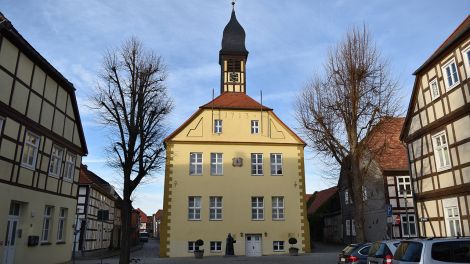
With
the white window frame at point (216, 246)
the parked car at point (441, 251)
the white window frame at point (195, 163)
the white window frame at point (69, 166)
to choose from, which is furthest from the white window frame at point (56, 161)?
the parked car at point (441, 251)

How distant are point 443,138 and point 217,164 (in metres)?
17.1

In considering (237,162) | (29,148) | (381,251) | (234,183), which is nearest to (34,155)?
(29,148)

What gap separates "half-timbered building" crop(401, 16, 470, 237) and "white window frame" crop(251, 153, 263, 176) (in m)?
12.4

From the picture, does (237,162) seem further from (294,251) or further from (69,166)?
(69,166)

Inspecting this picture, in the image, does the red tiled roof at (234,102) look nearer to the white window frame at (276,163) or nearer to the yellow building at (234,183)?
the yellow building at (234,183)

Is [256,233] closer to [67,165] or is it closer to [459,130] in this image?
[67,165]

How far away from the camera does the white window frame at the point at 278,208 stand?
31.2 metres

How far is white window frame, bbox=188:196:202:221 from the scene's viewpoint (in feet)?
99.8

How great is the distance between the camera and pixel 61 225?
2169 centimetres

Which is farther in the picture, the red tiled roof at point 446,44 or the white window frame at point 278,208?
the white window frame at point 278,208

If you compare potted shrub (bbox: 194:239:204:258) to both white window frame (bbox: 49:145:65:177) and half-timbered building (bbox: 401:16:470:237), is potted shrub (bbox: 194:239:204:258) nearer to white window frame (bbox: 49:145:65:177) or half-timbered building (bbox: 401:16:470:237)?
white window frame (bbox: 49:145:65:177)

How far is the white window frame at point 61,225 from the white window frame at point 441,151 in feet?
62.6

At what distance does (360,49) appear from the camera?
70.4 feet

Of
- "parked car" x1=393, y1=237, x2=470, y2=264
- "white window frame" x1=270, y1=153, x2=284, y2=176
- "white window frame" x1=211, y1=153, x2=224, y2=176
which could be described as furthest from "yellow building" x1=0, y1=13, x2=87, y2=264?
"white window frame" x1=270, y1=153, x2=284, y2=176
